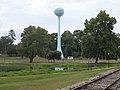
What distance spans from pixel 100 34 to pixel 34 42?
30466mm

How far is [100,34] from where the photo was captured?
9031 cm

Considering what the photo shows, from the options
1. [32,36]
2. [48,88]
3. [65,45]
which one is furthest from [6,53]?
[48,88]

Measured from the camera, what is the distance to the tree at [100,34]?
288 feet

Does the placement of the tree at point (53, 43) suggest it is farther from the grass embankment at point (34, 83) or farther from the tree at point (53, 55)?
the grass embankment at point (34, 83)

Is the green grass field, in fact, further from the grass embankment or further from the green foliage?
the green foliage

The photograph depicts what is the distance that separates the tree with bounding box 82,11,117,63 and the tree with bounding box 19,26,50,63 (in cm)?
2630

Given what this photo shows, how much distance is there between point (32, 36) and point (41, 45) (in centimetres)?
438

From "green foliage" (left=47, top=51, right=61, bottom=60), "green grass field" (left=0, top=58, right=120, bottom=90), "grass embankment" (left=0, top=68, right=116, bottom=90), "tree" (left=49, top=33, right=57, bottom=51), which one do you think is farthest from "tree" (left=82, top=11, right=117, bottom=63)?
"tree" (left=49, top=33, right=57, bottom=51)

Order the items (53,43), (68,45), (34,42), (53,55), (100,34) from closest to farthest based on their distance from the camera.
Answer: (100,34) < (53,55) < (34,42) < (68,45) < (53,43)

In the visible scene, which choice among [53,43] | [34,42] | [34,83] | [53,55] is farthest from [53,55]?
[34,83]

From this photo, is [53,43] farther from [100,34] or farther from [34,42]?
[100,34]

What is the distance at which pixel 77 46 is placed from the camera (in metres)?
176

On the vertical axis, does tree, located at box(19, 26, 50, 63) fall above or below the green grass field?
above

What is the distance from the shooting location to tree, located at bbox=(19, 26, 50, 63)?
373 ft
